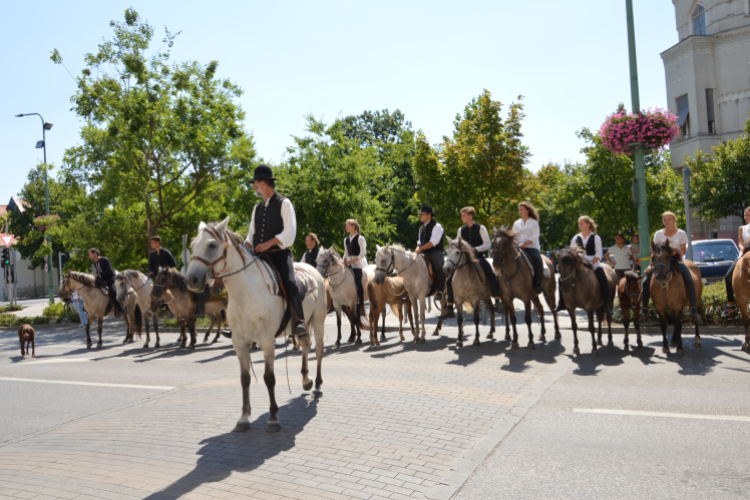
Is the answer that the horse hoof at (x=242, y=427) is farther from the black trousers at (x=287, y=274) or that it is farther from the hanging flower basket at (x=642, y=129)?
the hanging flower basket at (x=642, y=129)

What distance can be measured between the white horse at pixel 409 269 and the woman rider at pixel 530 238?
2.37m

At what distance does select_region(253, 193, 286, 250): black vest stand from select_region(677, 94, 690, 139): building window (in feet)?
126

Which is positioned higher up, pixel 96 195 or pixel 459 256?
pixel 96 195

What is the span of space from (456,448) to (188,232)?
2103 centimetres

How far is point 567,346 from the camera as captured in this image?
11.9 m

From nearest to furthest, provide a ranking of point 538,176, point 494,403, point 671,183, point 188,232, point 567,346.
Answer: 1. point 494,403
2. point 567,346
3. point 538,176
4. point 188,232
5. point 671,183

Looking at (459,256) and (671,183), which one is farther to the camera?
→ (671,183)

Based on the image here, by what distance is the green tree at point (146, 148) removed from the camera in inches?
894

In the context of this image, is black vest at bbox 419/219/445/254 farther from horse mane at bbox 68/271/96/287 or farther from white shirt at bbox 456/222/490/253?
horse mane at bbox 68/271/96/287

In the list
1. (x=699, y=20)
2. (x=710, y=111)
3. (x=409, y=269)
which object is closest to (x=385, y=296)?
(x=409, y=269)

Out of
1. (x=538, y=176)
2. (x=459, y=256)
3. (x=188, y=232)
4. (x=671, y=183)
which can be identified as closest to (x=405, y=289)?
(x=459, y=256)

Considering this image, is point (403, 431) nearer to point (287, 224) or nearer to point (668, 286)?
point (287, 224)

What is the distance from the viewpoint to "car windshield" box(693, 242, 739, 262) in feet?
66.0

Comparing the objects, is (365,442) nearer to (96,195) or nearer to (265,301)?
(265,301)
